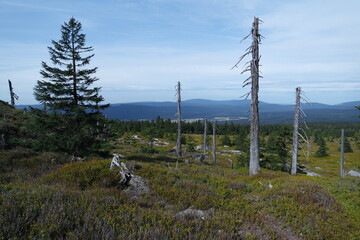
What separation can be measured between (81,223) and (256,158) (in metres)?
11.8

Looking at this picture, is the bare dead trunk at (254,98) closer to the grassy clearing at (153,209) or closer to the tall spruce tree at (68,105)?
the grassy clearing at (153,209)

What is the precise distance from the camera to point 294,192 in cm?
753

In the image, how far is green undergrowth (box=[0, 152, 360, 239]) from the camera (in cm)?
329

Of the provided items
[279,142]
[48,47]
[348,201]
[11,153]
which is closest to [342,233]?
[348,201]

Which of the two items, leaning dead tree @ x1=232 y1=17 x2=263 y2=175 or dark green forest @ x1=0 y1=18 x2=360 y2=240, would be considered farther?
leaning dead tree @ x1=232 y1=17 x2=263 y2=175

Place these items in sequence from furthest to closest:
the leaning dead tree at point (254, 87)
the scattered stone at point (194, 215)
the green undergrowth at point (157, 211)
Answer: the leaning dead tree at point (254, 87), the scattered stone at point (194, 215), the green undergrowth at point (157, 211)

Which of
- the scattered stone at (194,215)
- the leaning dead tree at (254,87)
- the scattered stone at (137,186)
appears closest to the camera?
the scattered stone at (194,215)

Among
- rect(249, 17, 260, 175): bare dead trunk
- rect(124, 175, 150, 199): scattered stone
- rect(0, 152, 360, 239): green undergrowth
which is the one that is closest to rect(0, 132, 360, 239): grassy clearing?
rect(0, 152, 360, 239): green undergrowth

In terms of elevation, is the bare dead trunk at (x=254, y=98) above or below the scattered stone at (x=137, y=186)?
above

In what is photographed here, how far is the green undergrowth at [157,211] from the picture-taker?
329cm

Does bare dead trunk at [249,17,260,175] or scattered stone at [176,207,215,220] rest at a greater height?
bare dead trunk at [249,17,260,175]

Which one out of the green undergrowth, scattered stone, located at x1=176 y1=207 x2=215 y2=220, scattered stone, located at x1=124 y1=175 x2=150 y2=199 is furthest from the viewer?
scattered stone, located at x1=124 y1=175 x2=150 y2=199

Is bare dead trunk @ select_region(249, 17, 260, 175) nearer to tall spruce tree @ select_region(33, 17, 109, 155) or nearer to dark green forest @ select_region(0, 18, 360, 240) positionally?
dark green forest @ select_region(0, 18, 360, 240)

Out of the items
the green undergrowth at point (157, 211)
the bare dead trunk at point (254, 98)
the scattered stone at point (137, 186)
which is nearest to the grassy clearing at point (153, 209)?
the green undergrowth at point (157, 211)
